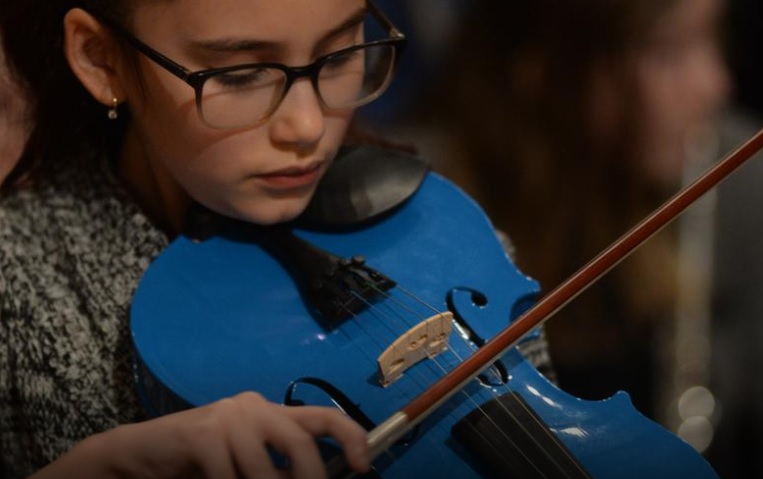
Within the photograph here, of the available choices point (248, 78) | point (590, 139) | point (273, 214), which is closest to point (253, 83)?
point (248, 78)

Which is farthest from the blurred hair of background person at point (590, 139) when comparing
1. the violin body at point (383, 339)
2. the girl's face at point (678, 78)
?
the violin body at point (383, 339)

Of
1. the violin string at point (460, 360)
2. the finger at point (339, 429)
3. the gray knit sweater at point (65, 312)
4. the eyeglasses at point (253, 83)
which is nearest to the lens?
the finger at point (339, 429)

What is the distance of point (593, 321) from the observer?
5.01 ft

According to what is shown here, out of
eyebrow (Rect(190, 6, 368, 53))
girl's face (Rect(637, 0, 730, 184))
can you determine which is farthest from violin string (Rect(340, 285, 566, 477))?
girl's face (Rect(637, 0, 730, 184))

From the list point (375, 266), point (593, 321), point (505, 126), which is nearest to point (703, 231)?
point (593, 321)

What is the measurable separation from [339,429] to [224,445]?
76 mm

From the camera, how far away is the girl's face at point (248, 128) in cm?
79

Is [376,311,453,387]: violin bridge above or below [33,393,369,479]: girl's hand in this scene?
below

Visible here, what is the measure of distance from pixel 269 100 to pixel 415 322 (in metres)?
0.23

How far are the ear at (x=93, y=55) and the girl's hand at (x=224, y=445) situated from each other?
0.37 m

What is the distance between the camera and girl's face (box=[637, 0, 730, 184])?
4.59 feet

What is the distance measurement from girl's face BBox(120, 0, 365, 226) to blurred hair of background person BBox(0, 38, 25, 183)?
164 mm

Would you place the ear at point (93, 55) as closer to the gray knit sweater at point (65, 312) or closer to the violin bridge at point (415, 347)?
the gray knit sweater at point (65, 312)

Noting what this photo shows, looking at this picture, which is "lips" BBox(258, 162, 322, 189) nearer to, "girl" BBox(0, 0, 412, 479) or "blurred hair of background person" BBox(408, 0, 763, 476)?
"girl" BBox(0, 0, 412, 479)
